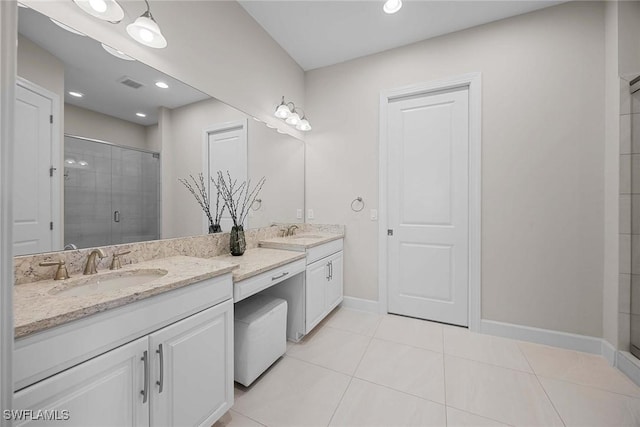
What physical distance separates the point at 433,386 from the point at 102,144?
8.15 ft

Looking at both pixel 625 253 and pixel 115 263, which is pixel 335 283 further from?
pixel 625 253

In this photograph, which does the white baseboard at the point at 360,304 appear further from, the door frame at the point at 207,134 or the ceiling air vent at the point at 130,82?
the ceiling air vent at the point at 130,82

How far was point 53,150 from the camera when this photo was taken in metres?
1.16

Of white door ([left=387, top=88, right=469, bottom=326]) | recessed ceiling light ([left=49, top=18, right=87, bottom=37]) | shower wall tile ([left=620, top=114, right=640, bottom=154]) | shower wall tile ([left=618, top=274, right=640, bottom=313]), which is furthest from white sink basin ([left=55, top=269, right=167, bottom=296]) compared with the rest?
shower wall tile ([left=620, top=114, right=640, bottom=154])

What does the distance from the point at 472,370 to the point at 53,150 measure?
2837mm

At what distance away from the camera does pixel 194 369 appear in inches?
44.8

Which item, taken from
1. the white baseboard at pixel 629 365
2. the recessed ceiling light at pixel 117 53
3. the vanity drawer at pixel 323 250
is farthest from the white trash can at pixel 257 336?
the white baseboard at pixel 629 365

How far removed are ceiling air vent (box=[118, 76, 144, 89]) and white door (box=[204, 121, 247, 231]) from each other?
48cm

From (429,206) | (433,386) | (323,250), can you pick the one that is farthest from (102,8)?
(433,386)

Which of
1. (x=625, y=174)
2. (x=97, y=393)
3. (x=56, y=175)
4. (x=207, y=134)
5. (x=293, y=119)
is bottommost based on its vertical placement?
(x=97, y=393)

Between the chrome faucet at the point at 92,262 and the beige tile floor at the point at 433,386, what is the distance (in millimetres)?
1047

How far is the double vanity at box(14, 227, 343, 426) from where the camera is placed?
2.38 ft

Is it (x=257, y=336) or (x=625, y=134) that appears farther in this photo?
(x=625, y=134)

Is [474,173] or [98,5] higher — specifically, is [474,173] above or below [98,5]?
below
